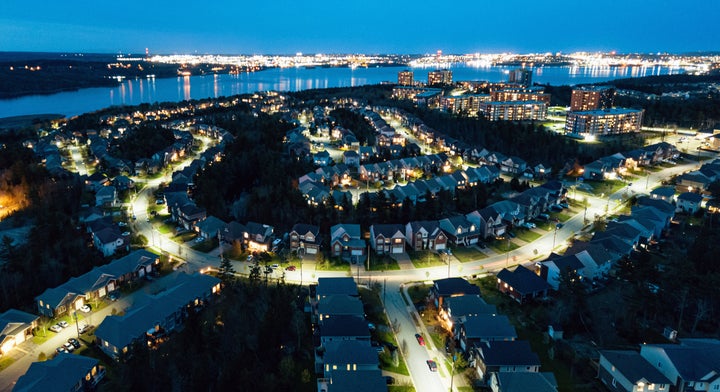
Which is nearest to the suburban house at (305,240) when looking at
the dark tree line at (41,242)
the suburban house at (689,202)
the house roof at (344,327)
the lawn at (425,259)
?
the lawn at (425,259)

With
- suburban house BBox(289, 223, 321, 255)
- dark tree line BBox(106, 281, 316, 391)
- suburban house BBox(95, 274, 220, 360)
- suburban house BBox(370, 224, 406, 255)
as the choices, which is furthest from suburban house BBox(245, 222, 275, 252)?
dark tree line BBox(106, 281, 316, 391)

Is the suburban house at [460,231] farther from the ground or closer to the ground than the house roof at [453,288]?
farther from the ground

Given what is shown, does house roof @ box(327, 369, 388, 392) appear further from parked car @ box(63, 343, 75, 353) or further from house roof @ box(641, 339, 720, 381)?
parked car @ box(63, 343, 75, 353)

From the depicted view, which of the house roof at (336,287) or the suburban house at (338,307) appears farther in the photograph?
the house roof at (336,287)

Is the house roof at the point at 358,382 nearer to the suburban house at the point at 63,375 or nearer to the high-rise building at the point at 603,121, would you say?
the suburban house at the point at 63,375

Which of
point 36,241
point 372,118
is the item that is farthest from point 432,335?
point 372,118

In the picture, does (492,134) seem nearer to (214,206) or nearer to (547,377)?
(214,206)

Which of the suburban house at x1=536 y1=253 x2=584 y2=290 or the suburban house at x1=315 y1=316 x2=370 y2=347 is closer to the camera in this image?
the suburban house at x1=315 y1=316 x2=370 y2=347
